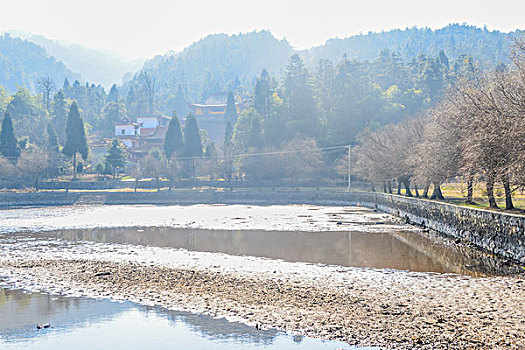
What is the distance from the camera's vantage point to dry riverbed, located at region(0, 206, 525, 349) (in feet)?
40.9

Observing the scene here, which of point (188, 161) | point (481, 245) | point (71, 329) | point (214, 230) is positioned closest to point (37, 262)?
point (71, 329)

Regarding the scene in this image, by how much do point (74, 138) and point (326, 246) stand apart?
71456 mm

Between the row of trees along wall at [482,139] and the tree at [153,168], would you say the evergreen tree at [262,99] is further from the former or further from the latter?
the row of trees along wall at [482,139]

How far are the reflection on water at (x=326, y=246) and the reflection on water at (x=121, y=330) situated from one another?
987 cm

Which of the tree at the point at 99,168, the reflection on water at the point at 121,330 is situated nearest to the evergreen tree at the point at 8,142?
the tree at the point at 99,168

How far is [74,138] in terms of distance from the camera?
297 ft

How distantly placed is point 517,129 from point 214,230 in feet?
69.1

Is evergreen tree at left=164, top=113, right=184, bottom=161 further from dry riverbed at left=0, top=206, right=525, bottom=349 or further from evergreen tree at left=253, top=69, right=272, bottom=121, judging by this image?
dry riverbed at left=0, top=206, right=525, bottom=349

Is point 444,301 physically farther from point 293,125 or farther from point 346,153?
point 293,125

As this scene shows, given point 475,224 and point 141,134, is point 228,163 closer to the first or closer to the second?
point 141,134

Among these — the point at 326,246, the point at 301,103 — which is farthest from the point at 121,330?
the point at 301,103

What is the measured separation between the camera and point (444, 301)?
15.2m

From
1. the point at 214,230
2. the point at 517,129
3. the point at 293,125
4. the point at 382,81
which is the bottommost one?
the point at 214,230

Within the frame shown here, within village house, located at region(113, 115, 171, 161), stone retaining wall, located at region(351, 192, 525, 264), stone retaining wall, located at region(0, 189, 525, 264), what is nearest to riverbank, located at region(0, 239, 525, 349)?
stone retaining wall, located at region(351, 192, 525, 264)
